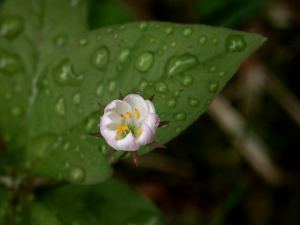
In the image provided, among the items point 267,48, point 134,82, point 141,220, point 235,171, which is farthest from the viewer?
point 267,48

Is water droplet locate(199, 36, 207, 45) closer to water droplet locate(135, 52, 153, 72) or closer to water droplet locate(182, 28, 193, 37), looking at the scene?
water droplet locate(182, 28, 193, 37)

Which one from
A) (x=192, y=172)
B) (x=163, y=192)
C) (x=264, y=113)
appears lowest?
(x=163, y=192)

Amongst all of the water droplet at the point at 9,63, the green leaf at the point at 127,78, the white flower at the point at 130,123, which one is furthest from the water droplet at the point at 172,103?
the water droplet at the point at 9,63

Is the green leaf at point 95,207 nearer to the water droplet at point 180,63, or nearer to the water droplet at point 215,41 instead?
the water droplet at point 180,63

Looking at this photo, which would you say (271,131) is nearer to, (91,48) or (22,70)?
(91,48)

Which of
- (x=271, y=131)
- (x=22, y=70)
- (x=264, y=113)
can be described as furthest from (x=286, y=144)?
(x=22, y=70)

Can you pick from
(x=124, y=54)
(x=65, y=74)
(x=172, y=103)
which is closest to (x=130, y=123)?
(x=172, y=103)

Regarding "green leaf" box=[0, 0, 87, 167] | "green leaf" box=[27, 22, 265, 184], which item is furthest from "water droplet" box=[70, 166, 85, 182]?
"green leaf" box=[0, 0, 87, 167]

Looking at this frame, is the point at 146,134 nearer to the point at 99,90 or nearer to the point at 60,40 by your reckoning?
the point at 99,90

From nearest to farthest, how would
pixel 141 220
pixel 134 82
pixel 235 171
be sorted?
pixel 134 82 < pixel 141 220 < pixel 235 171
